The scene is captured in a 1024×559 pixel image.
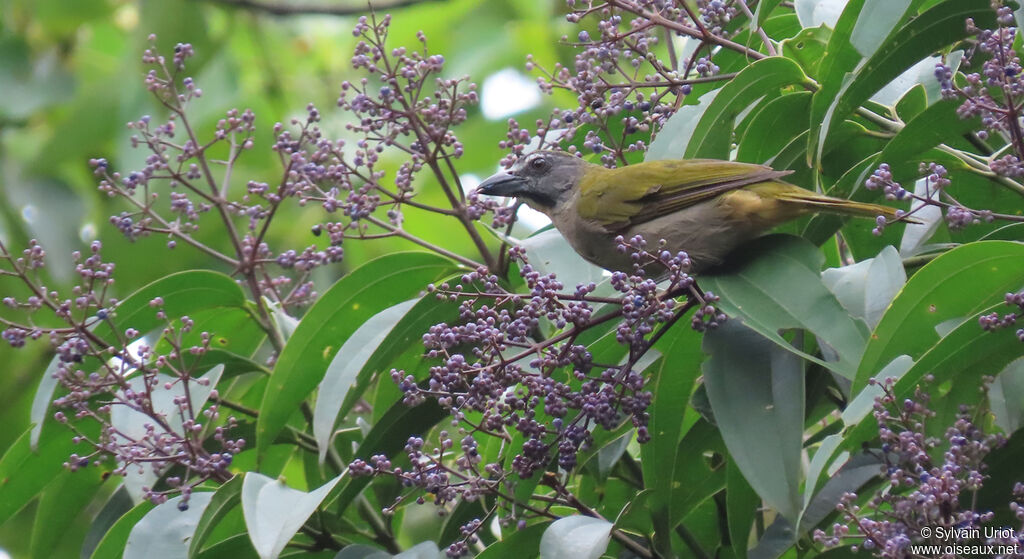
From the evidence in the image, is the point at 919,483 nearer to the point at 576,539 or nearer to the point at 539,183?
the point at 576,539

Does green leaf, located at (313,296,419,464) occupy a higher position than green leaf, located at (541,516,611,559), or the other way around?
green leaf, located at (313,296,419,464)

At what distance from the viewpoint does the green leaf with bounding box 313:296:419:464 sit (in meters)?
2.38

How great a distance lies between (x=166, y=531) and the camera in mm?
2324

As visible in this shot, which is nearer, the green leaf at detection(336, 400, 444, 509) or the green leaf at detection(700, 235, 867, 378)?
the green leaf at detection(700, 235, 867, 378)

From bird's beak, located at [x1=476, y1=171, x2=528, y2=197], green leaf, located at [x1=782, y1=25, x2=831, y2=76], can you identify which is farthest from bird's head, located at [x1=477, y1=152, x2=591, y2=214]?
green leaf, located at [x1=782, y1=25, x2=831, y2=76]

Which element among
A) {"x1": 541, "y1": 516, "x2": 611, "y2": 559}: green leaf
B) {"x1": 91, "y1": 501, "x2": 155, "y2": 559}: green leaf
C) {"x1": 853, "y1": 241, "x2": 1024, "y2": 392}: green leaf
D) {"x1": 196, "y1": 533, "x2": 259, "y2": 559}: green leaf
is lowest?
{"x1": 541, "y1": 516, "x2": 611, "y2": 559}: green leaf

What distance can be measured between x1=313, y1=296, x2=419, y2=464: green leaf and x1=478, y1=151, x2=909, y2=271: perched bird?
0.62 metres

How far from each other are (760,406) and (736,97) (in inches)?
25.4

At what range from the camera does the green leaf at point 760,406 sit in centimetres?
199

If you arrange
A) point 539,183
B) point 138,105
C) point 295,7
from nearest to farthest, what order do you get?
point 539,183
point 138,105
point 295,7

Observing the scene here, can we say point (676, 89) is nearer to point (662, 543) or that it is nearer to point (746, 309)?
point (746, 309)

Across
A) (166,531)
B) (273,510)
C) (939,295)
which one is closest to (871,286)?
(939,295)

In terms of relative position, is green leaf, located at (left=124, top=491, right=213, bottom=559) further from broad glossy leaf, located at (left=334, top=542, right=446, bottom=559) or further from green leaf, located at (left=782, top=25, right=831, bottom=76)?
green leaf, located at (left=782, top=25, right=831, bottom=76)

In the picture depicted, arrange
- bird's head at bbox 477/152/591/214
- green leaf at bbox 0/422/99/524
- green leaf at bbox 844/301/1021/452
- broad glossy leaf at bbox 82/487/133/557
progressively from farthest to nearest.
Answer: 1. bird's head at bbox 477/152/591/214
2. broad glossy leaf at bbox 82/487/133/557
3. green leaf at bbox 0/422/99/524
4. green leaf at bbox 844/301/1021/452
